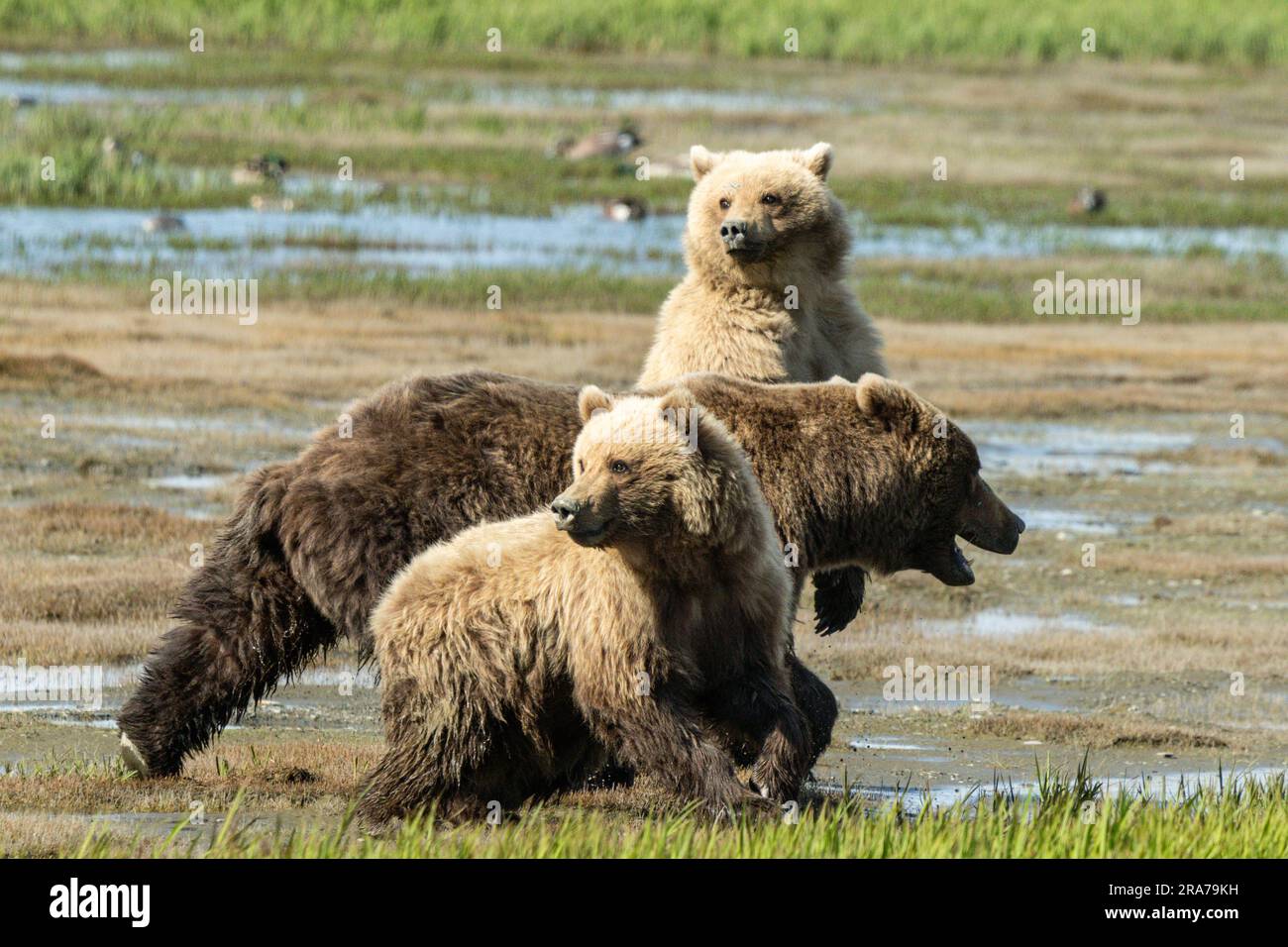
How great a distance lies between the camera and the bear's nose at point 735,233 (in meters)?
8.41

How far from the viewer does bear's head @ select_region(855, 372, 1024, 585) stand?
746 centimetres

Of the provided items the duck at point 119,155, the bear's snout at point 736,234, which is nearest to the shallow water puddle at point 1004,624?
the bear's snout at point 736,234

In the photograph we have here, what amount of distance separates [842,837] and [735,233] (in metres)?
2.99

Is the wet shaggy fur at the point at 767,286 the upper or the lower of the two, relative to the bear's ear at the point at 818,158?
lower

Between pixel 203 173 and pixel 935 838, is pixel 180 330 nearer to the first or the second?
pixel 203 173

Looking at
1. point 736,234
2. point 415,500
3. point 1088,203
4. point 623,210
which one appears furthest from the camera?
point 1088,203

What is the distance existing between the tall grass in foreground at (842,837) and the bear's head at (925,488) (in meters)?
1.09

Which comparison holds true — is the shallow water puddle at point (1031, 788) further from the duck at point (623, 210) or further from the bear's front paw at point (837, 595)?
the duck at point (623, 210)

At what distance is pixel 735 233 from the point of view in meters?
8.42

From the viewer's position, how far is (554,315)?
22188 millimetres

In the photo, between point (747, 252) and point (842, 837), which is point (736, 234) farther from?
point (842, 837)

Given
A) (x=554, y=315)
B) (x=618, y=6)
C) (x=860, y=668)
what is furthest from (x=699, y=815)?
(x=618, y=6)

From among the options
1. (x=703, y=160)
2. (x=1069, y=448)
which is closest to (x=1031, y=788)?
(x=703, y=160)

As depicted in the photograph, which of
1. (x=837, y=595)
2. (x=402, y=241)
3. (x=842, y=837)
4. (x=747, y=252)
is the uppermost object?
(x=747, y=252)
